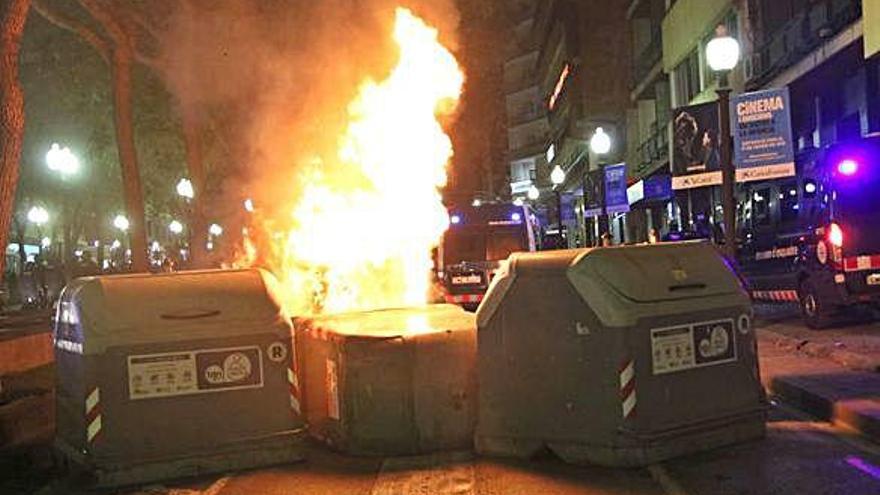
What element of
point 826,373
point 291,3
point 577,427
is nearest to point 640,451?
point 577,427

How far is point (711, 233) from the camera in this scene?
22.8 metres

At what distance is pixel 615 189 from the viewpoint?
23297mm

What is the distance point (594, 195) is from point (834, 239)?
12181 millimetres

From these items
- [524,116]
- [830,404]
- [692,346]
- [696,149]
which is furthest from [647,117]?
[524,116]

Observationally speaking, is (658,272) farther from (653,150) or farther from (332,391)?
(653,150)

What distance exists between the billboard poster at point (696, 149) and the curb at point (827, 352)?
8.85 ft

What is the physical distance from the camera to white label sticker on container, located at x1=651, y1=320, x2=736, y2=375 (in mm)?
7035

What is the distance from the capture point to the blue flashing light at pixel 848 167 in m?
13.7

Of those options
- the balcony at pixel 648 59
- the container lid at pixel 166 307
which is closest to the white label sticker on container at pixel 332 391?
the container lid at pixel 166 307

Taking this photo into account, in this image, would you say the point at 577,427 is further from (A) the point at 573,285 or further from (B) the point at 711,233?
(B) the point at 711,233

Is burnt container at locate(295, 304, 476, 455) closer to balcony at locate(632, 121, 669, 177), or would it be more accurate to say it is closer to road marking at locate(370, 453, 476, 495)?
road marking at locate(370, 453, 476, 495)

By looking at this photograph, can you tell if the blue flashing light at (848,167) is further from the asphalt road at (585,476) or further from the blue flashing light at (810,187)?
the asphalt road at (585,476)

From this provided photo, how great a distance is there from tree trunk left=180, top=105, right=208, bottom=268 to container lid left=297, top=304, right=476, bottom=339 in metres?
14.8

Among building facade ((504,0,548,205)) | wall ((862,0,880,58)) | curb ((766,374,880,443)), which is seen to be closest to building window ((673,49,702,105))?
wall ((862,0,880,58))
